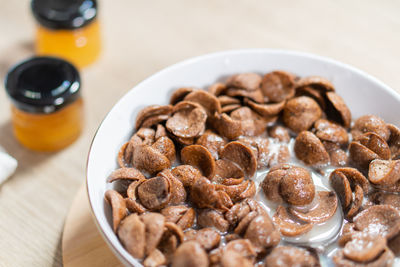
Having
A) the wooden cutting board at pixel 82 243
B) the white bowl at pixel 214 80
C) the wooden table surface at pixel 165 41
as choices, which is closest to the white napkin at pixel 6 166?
Answer: the wooden table surface at pixel 165 41

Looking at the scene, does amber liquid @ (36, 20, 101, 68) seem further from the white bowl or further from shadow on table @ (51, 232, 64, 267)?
shadow on table @ (51, 232, 64, 267)

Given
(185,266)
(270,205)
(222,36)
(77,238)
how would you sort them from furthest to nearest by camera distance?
(222,36) → (77,238) → (270,205) → (185,266)

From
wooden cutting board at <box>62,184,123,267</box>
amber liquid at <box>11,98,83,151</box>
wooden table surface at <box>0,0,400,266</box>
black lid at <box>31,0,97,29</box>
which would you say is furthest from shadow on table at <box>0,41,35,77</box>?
wooden cutting board at <box>62,184,123,267</box>

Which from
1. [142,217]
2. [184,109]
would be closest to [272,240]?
[142,217]

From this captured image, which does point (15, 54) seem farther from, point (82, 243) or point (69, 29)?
point (82, 243)

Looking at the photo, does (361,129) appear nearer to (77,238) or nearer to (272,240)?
(272,240)

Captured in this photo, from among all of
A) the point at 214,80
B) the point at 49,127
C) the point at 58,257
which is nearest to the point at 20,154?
the point at 49,127
